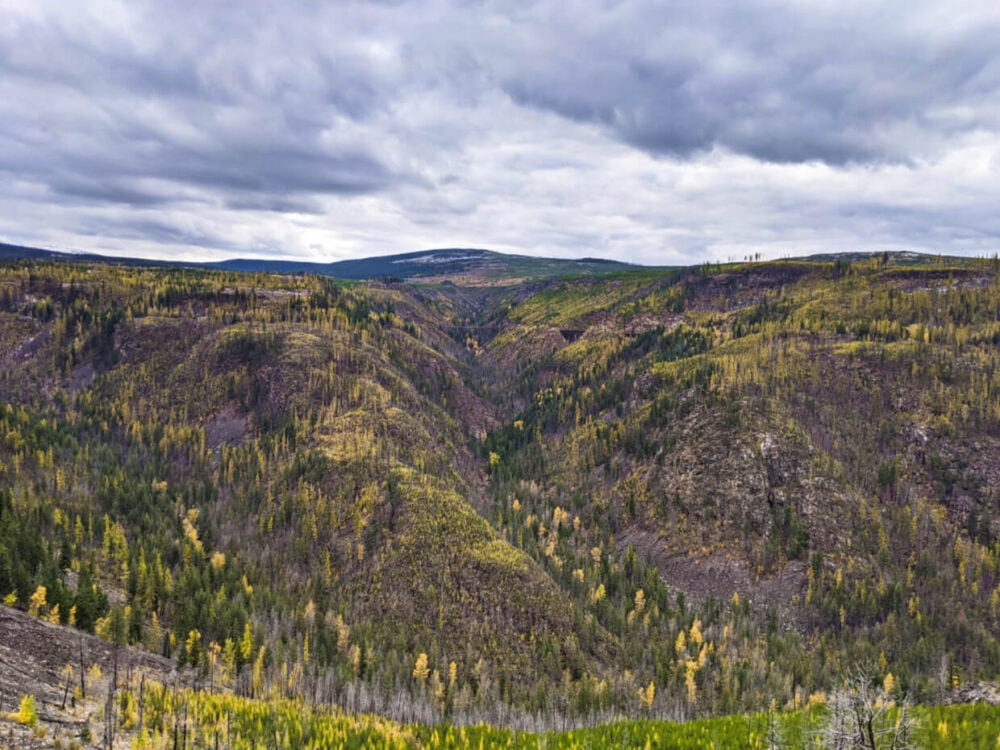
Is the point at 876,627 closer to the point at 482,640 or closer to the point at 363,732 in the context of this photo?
the point at 482,640

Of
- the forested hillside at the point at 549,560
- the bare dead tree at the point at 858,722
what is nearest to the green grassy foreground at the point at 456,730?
the bare dead tree at the point at 858,722

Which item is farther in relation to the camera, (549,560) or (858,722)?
(549,560)

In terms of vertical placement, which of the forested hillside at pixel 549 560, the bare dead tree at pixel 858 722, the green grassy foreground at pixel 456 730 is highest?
the bare dead tree at pixel 858 722

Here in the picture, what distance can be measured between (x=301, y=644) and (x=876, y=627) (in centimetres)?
13715

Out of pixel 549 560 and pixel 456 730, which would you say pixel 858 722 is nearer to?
pixel 456 730

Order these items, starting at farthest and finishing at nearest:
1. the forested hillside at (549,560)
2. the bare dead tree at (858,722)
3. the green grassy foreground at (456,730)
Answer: the forested hillside at (549,560) → the green grassy foreground at (456,730) → the bare dead tree at (858,722)

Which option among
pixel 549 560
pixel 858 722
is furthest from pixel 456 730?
pixel 549 560

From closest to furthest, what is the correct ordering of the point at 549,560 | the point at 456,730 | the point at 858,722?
the point at 858,722 < the point at 456,730 < the point at 549,560

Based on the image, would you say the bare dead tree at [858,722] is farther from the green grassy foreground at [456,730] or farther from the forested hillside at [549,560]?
the forested hillside at [549,560]

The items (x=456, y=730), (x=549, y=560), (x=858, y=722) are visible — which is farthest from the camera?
(x=549, y=560)

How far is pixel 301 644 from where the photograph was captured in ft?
360

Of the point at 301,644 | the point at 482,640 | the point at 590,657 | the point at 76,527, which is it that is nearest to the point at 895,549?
the point at 590,657

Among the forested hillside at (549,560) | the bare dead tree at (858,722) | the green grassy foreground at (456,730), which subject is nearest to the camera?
the bare dead tree at (858,722)

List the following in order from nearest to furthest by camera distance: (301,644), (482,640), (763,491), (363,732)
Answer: (363,732) < (301,644) < (482,640) < (763,491)
